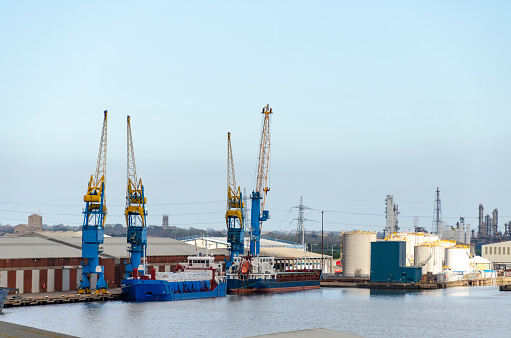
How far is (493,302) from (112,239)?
53723mm

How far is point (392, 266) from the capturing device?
120 metres

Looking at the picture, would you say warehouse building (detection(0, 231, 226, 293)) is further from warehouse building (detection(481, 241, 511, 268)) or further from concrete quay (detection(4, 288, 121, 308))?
warehouse building (detection(481, 241, 511, 268))

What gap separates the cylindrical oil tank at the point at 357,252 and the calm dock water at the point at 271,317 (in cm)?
3226

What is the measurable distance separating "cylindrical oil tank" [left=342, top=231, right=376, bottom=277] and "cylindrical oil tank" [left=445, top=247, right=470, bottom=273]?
12.6 m

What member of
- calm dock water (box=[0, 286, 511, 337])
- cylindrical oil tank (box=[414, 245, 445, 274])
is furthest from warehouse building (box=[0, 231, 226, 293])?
cylindrical oil tank (box=[414, 245, 445, 274])

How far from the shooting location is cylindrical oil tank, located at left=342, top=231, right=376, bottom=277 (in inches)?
5027

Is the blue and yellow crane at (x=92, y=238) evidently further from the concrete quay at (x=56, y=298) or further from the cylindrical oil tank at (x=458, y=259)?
the cylindrical oil tank at (x=458, y=259)

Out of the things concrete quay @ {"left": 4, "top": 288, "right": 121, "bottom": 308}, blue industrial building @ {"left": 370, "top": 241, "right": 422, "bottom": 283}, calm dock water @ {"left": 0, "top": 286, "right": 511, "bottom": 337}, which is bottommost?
calm dock water @ {"left": 0, "top": 286, "right": 511, "bottom": 337}

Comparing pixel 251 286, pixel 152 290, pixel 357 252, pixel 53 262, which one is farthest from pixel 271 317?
pixel 357 252

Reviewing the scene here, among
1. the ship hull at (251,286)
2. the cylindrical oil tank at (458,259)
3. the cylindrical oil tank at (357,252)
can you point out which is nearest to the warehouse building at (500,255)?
the cylindrical oil tank at (458,259)

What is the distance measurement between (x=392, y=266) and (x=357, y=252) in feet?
32.6

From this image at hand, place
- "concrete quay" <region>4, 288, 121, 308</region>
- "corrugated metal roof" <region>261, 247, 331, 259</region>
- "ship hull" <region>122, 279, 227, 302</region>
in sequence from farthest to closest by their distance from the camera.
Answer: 1. "corrugated metal roof" <region>261, 247, 331, 259</region>
2. "ship hull" <region>122, 279, 227, 302</region>
3. "concrete quay" <region>4, 288, 121, 308</region>

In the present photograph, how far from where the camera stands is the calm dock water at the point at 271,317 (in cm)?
6006

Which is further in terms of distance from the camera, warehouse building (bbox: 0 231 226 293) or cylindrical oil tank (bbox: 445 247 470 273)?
cylindrical oil tank (bbox: 445 247 470 273)
